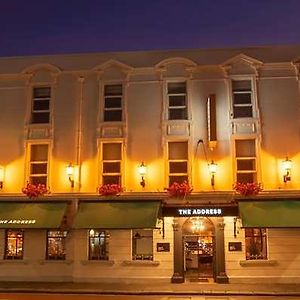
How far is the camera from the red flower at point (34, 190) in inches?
902

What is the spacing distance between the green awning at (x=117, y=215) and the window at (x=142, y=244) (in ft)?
4.37

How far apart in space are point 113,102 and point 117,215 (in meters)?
5.79

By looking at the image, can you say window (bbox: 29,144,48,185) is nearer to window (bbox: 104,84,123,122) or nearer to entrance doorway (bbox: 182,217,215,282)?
window (bbox: 104,84,123,122)

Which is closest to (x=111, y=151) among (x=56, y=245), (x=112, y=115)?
(x=112, y=115)

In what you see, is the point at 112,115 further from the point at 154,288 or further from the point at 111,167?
the point at 154,288

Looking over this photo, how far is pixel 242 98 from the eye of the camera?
77.4 ft

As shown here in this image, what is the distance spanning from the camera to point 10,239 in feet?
77.6

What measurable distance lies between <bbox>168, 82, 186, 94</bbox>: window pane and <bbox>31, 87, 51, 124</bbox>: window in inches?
244

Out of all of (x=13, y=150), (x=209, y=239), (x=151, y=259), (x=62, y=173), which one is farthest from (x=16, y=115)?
(x=209, y=239)

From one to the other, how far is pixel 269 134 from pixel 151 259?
8.13 meters

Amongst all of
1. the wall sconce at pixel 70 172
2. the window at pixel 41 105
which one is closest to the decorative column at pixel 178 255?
the wall sconce at pixel 70 172

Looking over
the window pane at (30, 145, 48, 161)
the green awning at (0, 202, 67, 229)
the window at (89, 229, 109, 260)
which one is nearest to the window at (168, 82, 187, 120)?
the window pane at (30, 145, 48, 161)

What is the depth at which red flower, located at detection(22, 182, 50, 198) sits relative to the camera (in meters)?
22.9

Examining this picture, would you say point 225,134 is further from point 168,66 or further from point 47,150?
point 47,150
